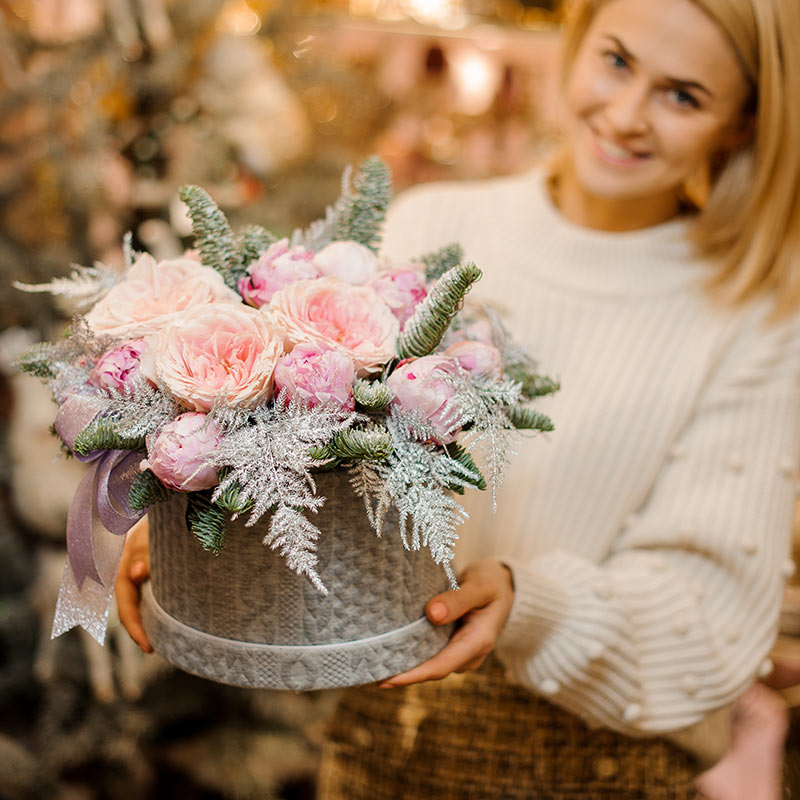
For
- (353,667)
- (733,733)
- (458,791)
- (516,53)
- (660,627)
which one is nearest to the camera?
(353,667)

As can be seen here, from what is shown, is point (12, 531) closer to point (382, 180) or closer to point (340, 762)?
point (340, 762)

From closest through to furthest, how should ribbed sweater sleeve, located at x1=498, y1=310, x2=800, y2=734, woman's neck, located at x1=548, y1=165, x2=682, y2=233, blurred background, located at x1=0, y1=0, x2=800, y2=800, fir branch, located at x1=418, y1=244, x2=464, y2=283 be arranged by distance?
fir branch, located at x1=418, y1=244, x2=464, y2=283 < ribbed sweater sleeve, located at x1=498, y1=310, x2=800, y2=734 < woman's neck, located at x1=548, y1=165, x2=682, y2=233 < blurred background, located at x1=0, y1=0, x2=800, y2=800

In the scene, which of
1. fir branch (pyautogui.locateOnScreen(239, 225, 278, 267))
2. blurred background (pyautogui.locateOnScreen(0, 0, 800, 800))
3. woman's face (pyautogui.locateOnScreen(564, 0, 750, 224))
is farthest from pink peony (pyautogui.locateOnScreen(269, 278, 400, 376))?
blurred background (pyautogui.locateOnScreen(0, 0, 800, 800))

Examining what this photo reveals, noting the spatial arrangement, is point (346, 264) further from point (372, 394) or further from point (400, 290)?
point (372, 394)

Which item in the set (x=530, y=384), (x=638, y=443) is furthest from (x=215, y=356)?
(x=638, y=443)

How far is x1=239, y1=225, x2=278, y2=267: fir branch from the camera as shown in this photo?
76cm

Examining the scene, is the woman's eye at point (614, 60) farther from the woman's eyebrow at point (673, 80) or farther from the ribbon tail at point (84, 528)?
the ribbon tail at point (84, 528)

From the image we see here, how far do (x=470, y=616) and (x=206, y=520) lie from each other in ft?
1.10

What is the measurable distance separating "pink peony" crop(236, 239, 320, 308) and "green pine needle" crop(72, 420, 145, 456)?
6.4 inches

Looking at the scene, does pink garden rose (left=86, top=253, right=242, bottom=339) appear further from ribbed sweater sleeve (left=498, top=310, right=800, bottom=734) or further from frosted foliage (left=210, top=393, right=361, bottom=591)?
ribbed sweater sleeve (left=498, top=310, right=800, bottom=734)

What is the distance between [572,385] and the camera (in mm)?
1144

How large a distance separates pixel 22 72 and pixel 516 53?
4.62 feet

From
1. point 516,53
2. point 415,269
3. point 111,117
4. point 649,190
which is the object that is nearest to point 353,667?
point 415,269

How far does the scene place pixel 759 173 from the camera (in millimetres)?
1116
